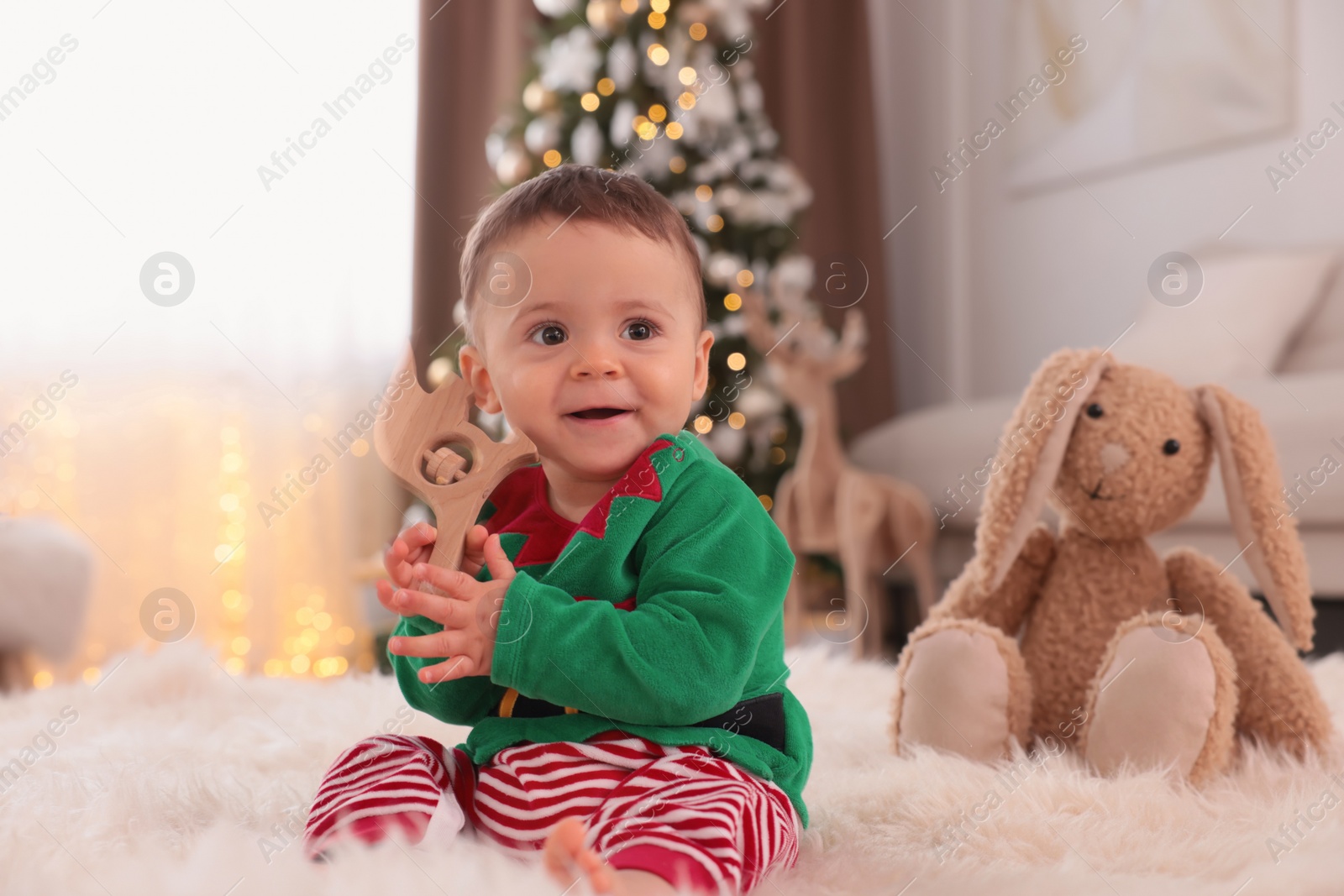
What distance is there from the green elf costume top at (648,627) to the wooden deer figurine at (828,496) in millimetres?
1648

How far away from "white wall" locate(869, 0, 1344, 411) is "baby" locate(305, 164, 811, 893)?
8.38 feet

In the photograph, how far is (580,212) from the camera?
76cm

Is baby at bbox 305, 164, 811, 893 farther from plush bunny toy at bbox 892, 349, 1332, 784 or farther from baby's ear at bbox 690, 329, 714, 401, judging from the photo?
plush bunny toy at bbox 892, 349, 1332, 784

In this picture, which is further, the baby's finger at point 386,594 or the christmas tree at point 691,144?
the christmas tree at point 691,144

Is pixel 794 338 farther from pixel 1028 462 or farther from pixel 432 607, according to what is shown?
pixel 432 607

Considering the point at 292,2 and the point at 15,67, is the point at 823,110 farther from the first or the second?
the point at 15,67

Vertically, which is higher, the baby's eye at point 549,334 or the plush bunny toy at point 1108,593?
the baby's eye at point 549,334

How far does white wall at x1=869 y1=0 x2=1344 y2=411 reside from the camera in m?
2.76

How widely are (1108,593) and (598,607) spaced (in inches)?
24.3

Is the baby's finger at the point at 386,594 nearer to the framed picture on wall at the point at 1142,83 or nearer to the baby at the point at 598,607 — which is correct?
the baby at the point at 598,607

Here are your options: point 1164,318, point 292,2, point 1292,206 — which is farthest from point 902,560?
point 292,2

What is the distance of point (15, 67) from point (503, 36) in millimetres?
1280

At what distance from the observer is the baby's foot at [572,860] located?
57cm

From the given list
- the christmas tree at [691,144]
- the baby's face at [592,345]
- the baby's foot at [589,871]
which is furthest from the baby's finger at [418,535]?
the christmas tree at [691,144]
